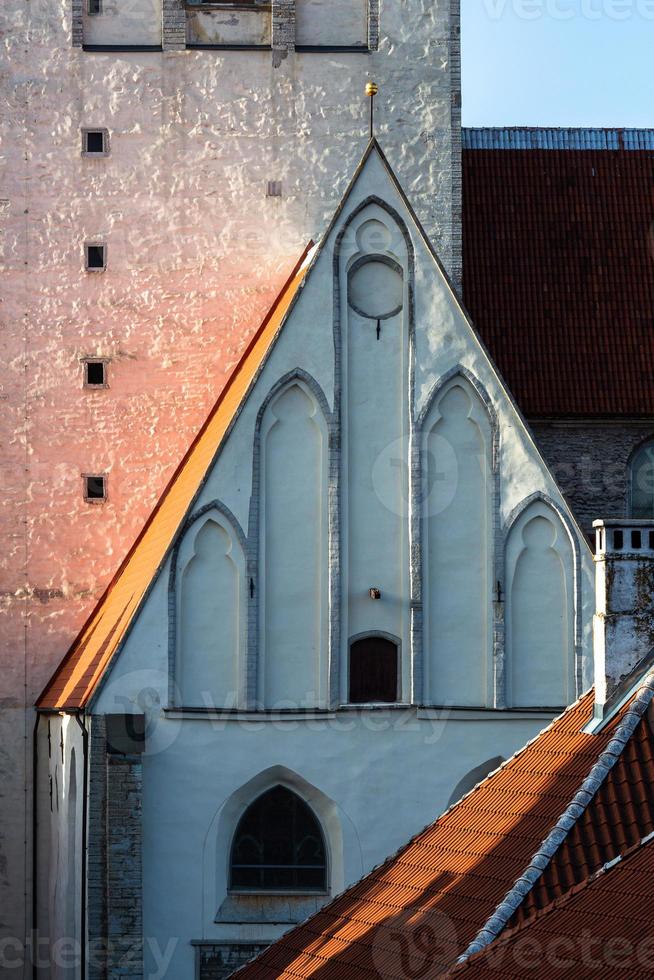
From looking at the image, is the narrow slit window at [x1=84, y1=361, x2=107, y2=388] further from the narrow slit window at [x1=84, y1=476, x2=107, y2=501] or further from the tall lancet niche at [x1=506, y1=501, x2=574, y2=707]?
the tall lancet niche at [x1=506, y1=501, x2=574, y2=707]

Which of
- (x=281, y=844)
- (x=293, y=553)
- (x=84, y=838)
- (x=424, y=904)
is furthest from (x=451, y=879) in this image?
(x=84, y=838)

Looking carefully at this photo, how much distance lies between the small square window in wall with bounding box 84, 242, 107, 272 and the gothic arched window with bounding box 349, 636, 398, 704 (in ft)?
24.4

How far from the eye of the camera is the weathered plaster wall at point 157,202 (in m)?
27.3

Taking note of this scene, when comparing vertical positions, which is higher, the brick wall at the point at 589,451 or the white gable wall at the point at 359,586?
the brick wall at the point at 589,451

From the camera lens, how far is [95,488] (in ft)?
89.4

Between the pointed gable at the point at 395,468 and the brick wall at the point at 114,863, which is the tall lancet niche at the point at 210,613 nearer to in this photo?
the pointed gable at the point at 395,468

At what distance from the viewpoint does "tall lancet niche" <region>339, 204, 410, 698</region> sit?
23031mm

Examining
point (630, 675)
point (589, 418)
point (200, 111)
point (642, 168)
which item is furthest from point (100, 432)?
point (630, 675)

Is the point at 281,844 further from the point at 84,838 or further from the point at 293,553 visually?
the point at 293,553

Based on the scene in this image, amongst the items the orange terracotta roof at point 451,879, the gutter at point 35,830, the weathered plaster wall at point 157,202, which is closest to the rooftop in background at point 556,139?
the weathered plaster wall at point 157,202

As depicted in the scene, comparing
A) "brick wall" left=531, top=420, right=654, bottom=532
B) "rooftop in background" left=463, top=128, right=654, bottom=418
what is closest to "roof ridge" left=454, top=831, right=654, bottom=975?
"brick wall" left=531, top=420, right=654, bottom=532

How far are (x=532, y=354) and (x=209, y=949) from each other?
10.2 m

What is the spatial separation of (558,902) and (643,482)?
14.0 m

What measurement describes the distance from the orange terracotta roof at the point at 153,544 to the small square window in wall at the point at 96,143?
3.12 metres
